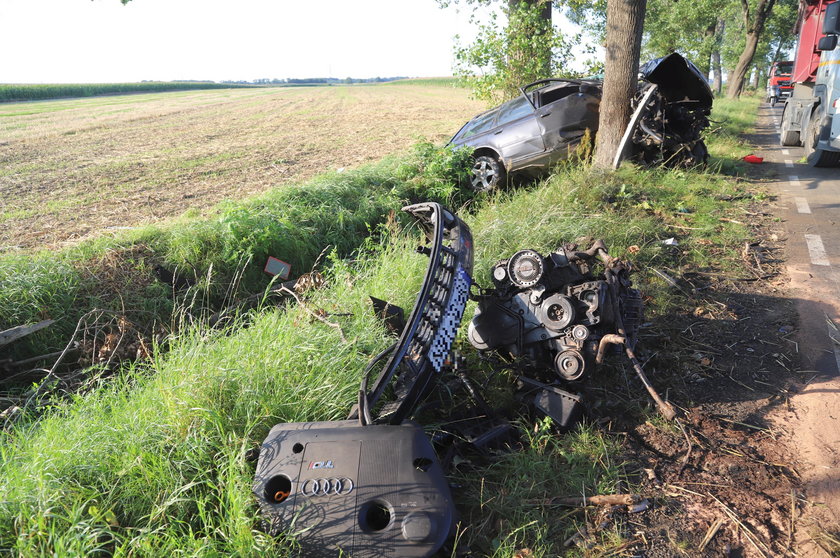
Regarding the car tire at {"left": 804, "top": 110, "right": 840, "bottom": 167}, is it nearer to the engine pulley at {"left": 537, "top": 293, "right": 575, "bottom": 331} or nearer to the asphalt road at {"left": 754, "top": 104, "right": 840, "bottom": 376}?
the asphalt road at {"left": 754, "top": 104, "right": 840, "bottom": 376}

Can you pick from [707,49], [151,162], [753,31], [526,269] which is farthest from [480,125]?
[707,49]

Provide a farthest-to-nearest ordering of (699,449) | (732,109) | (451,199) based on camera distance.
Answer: (732,109), (451,199), (699,449)

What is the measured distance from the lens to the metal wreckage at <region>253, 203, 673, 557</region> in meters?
2.07

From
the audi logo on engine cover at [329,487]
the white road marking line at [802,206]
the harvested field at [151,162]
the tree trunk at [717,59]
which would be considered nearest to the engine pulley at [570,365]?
the audi logo on engine cover at [329,487]

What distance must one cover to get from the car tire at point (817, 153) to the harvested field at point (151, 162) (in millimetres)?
9242

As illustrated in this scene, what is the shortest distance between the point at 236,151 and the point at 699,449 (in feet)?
50.3

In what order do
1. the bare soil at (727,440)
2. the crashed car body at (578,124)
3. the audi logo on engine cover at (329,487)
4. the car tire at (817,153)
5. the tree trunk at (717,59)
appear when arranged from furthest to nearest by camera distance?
the tree trunk at (717,59)
the car tire at (817,153)
the crashed car body at (578,124)
the bare soil at (727,440)
the audi logo on engine cover at (329,487)

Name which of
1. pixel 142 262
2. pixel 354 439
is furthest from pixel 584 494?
pixel 142 262

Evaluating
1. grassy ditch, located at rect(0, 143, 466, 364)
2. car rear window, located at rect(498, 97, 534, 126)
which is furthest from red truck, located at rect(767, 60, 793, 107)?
grassy ditch, located at rect(0, 143, 466, 364)

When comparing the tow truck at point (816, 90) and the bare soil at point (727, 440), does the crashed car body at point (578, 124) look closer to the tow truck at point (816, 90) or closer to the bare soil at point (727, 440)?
the tow truck at point (816, 90)

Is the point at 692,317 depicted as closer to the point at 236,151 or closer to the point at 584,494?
the point at 584,494

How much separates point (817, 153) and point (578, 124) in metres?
5.10

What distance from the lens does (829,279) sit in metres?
4.83

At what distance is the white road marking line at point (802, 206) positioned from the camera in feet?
22.7
